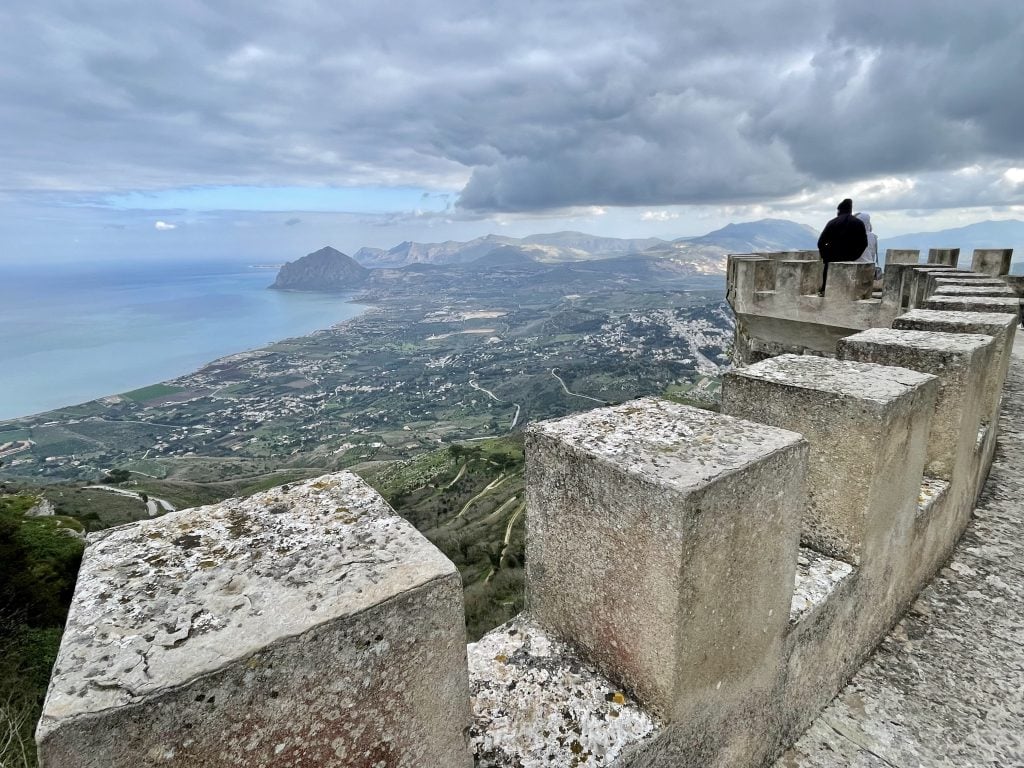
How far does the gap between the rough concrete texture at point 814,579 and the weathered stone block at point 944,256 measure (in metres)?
12.7

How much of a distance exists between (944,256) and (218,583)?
15.6 m

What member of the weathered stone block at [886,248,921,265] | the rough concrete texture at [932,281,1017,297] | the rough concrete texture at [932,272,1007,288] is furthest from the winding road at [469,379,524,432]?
the rough concrete texture at [932,281,1017,297]

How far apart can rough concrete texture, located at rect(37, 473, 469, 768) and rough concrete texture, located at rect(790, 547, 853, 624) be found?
5.35 feet

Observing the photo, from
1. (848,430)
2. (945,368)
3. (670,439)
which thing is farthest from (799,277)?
A: (670,439)

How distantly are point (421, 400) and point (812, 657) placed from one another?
139082 mm

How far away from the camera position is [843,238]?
310 inches

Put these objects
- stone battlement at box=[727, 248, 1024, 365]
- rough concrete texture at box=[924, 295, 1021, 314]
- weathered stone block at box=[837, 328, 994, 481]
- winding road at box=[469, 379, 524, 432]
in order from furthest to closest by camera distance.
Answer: winding road at box=[469, 379, 524, 432], stone battlement at box=[727, 248, 1024, 365], rough concrete texture at box=[924, 295, 1021, 314], weathered stone block at box=[837, 328, 994, 481]

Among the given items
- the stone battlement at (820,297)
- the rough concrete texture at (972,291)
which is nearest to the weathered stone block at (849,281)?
the stone battlement at (820,297)

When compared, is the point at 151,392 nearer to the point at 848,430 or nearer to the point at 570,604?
the point at 570,604

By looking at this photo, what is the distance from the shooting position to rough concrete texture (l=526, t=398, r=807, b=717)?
1.63m

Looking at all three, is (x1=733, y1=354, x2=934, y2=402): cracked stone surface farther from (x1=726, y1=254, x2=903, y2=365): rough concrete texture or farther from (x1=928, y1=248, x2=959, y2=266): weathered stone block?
(x1=928, y1=248, x2=959, y2=266): weathered stone block

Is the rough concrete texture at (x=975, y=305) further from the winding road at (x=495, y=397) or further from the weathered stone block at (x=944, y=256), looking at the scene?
the winding road at (x=495, y=397)

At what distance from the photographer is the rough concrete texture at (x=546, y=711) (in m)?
1.69

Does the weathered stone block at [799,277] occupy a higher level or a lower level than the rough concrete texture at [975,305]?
higher
